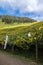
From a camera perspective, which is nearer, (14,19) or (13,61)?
(13,61)

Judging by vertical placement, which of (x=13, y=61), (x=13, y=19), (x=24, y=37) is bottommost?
(x=13, y=61)

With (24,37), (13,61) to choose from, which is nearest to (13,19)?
(24,37)

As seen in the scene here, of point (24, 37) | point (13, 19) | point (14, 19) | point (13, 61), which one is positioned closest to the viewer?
point (13, 61)

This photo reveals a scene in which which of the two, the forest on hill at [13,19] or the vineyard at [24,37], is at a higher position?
the forest on hill at [13,19]

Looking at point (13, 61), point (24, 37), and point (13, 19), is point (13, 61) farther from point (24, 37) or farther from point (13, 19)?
point (13, 19)

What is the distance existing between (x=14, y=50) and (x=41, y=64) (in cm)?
255

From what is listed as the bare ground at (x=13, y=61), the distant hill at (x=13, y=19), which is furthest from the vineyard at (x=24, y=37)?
the distant hill at (x=13, y=19)

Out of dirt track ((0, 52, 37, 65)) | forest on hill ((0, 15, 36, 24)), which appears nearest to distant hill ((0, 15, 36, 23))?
forest on hill ((0, 15, 36, 24))

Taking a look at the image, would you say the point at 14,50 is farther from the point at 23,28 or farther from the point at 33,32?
the point at 33,32

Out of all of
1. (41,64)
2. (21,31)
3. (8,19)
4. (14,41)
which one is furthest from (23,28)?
(8,19)

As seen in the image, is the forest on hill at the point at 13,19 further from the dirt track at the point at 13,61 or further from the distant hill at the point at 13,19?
the dirt track at the point at 13,61

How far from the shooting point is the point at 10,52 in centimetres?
1015

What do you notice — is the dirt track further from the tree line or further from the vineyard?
the tree line

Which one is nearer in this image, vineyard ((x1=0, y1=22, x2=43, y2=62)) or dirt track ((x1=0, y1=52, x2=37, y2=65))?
dirt track ((x1=0, y1=52, x2=37, y2=65))
